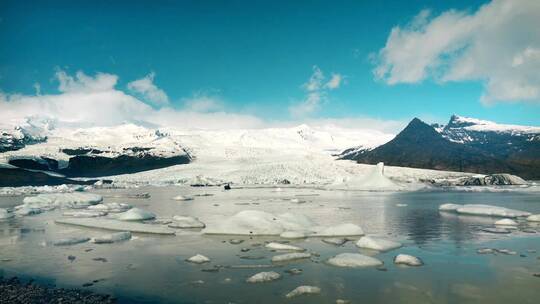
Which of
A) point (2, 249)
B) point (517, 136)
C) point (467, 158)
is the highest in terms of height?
point (517, 136)

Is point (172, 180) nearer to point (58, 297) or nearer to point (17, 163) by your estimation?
point (17, 163)

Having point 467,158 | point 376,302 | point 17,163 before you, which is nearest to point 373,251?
point 376,302

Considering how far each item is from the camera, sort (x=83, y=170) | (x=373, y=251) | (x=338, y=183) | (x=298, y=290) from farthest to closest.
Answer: (x=83, y=170), (x=338, y=183), (x=373, y=251), (x=298, y=290)

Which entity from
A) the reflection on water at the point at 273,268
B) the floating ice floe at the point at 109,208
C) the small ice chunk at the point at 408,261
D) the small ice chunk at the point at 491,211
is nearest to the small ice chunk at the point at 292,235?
the reflection on water at the point at 273,268

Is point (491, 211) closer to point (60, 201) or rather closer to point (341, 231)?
point (341, 231)

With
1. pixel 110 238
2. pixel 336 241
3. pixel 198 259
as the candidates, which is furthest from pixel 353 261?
pixel 110 238

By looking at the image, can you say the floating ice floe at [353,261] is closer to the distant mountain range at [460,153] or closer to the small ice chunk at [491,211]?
the small ice chunk at [491,211]

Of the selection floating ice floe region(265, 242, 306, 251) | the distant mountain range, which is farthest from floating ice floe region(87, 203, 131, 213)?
the distant mountain range
